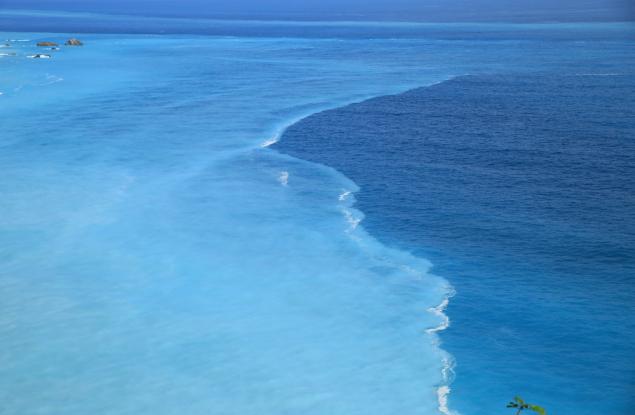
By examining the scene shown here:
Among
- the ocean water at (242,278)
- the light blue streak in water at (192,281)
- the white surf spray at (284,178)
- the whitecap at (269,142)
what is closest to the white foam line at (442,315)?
the ocean water at (242,278)

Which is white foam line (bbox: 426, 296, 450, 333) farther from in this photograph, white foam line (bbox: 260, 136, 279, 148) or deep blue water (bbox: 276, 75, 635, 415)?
white foam line (bbox: 260, 136, 279, 148)

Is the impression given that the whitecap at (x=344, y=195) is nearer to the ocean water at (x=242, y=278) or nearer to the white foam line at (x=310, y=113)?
the ocean water at (x=242, y=278)

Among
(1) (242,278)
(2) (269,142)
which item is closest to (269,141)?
(2) (269,142)

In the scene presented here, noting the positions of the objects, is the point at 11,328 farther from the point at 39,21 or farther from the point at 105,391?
the point at 39,21

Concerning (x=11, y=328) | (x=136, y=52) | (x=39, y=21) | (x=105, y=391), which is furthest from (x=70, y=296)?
(x=39, y=21)

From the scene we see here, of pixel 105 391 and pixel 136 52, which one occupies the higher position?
pixel 136 52

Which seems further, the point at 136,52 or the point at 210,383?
the point at 136,52

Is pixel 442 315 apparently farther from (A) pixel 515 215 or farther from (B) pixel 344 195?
(B) pixel 344 195
